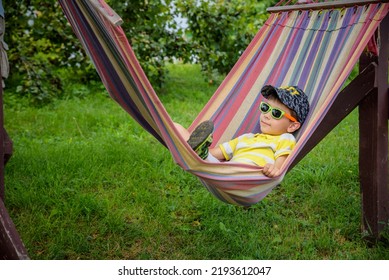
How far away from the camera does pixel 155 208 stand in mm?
3113

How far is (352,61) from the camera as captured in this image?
2.44 meters

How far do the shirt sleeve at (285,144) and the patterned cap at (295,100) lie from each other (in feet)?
0.32

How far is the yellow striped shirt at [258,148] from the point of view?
2551 mm

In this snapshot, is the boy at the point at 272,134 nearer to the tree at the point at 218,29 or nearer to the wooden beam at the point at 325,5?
the wooden beam at the point at 325,5

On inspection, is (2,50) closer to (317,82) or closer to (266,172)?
(266,172)

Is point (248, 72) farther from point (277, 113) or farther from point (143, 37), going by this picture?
point (143, 37)

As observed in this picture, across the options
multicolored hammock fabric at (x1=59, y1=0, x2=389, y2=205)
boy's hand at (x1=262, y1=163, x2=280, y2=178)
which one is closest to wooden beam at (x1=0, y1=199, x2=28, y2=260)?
multicolored hammock fabric at (x1=59, y1=0, x2=389, y2=205)

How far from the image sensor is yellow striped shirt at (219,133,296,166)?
8.37ft

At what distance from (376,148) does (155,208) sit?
45.5 inches

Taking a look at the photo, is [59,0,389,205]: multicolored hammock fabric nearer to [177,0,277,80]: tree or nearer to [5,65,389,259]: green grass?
[5,65,389,259]: green grass

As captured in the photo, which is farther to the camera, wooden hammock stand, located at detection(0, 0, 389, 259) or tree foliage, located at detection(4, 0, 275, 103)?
tree foliage, located at detection(4, 0, 275, 103)

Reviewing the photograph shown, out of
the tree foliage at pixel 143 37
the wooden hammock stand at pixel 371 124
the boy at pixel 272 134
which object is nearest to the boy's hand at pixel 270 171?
the boy at pixel 272 134

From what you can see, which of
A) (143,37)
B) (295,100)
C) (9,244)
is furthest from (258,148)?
(143,37)
